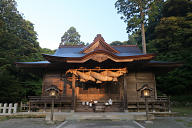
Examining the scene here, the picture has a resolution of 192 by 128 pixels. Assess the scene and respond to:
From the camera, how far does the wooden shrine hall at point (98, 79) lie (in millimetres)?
8281

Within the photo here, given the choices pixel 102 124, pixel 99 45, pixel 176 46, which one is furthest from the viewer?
pixel 176 46

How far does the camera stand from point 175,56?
19.1 meters

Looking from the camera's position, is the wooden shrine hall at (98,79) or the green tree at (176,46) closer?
the wooden shrine hall at (98,79)

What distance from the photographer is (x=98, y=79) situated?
8.57m

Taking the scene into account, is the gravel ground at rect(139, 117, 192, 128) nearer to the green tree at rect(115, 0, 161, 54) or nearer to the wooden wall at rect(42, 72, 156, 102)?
the wooden wall at rect(42, 72, 156, 102)

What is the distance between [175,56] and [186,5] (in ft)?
35.3

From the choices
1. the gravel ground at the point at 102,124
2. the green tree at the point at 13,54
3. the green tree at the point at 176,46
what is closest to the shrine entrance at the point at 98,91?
the gravel ground at the point at 102,124

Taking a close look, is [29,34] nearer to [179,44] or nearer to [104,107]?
[104,107]

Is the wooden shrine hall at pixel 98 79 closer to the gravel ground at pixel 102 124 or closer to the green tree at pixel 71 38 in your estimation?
the gravel ground at pixel 102 124

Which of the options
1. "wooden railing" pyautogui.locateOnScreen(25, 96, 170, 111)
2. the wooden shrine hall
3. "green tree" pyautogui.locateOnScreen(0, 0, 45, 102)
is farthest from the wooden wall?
"green tree" pyautogui.locateOnScreen(0, 0, 45, 102)

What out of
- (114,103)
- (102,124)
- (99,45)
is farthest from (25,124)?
(99,45)

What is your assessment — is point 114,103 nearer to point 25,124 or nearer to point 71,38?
point 25,124

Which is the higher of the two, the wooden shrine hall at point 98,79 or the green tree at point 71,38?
the green tree at point 71,38

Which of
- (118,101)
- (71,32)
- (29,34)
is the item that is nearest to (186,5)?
(118,101)
